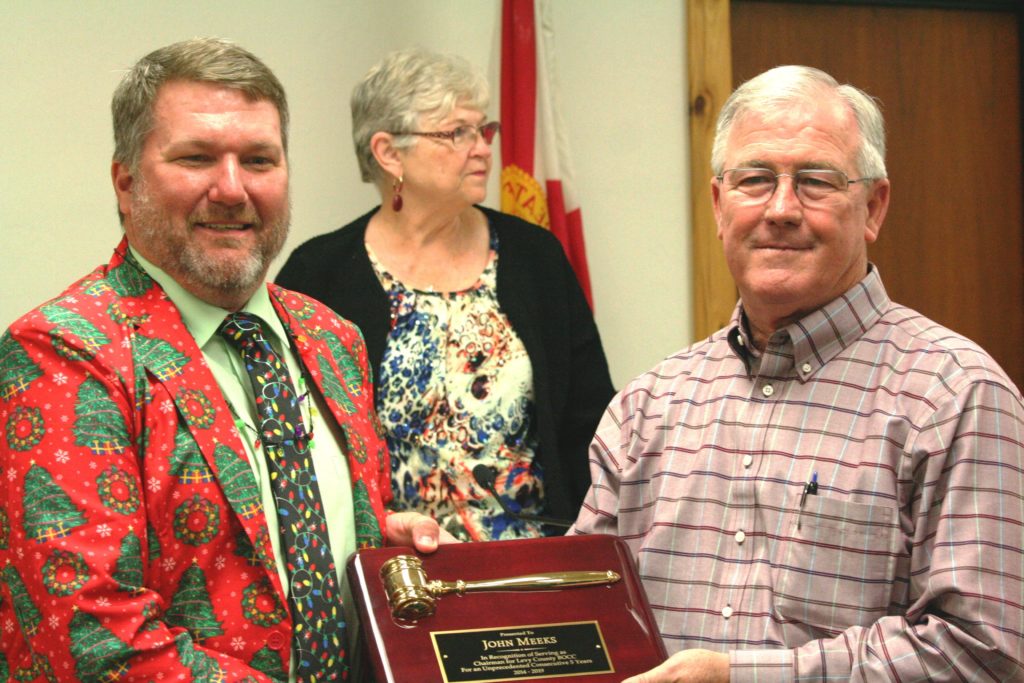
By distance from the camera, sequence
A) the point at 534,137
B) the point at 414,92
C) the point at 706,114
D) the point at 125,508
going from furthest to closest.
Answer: the point at 706,114
the point at 534,137
the point at 414,92
the point at 125,508

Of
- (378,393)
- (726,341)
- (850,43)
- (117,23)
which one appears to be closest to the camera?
(726,341)

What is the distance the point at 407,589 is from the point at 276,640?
202 millimetres

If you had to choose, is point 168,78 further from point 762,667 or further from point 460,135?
point 762,667

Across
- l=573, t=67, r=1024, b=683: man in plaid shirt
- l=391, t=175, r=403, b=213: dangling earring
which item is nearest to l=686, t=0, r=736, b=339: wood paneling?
l=391, t=175, r=403, b=213: dangling earring

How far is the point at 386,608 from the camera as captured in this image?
5.92 ft

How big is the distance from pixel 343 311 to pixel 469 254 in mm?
345

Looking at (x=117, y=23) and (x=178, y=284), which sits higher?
(x=117, y=23)

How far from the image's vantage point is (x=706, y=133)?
13.2 feet

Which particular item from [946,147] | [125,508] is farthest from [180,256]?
[946,147]

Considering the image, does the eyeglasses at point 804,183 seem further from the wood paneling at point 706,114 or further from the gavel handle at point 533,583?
the wood paneling at point 706,114

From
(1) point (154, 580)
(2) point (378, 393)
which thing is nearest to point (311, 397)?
(1) point (154, 580)

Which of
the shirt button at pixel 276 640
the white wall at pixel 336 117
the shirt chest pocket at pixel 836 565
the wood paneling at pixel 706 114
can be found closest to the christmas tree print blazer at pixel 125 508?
the shirt button at pixel 276 640

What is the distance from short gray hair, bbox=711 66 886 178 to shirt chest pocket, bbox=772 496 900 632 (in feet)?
1.84

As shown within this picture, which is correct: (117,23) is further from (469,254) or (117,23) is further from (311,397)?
(311,397)
